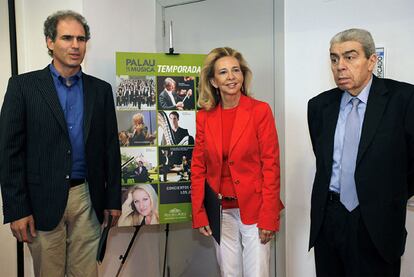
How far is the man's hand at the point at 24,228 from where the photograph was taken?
68.4 inches

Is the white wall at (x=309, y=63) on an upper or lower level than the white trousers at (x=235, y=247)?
upper

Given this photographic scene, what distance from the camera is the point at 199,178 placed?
2.09 m

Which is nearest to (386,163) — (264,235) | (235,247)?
(264,235)

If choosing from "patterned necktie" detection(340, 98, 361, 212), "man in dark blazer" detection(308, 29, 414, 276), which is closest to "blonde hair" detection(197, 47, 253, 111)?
"man in dark blazer" detection(308, 29, 414, 276)

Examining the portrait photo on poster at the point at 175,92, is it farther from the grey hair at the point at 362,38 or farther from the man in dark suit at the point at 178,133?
the grey hair at the point at 362,38

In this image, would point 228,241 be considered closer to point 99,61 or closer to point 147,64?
point 147,64

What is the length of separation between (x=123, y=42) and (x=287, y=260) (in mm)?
2017

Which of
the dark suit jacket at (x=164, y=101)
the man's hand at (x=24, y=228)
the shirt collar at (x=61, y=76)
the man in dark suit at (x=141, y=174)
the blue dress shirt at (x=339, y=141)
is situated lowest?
the man's hand at (x=24, y=228)

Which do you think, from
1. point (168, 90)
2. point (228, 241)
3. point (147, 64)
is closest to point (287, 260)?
point (228, 241)

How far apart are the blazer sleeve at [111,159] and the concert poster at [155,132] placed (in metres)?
0.30

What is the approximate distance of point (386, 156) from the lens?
1.54 metres

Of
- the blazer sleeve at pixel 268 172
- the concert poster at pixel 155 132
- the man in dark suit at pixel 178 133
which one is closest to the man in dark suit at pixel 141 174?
the concert poster at pixel 155 132

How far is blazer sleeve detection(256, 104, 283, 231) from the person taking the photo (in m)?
1.87

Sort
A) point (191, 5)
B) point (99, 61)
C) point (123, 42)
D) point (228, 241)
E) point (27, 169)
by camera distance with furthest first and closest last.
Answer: point (191, 5), point (123, 42), point (99, 61), point (228, 241), point (27, 169)
